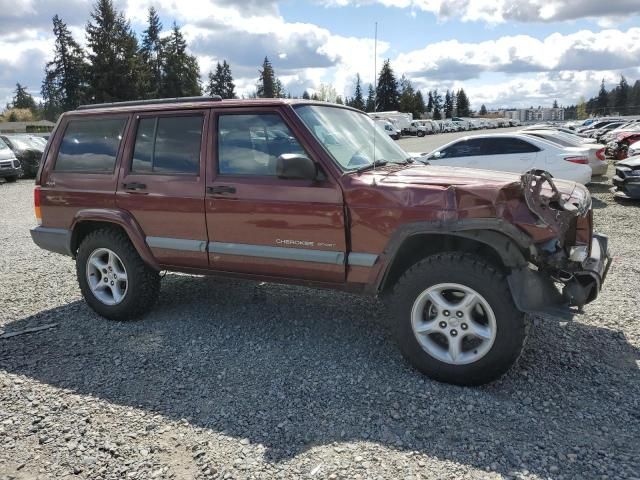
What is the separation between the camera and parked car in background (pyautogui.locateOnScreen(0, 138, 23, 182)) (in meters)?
18.7

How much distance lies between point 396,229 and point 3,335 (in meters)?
3.78

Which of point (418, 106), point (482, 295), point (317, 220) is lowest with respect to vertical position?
point (482, 295)

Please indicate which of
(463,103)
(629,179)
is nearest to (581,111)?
(463,103)

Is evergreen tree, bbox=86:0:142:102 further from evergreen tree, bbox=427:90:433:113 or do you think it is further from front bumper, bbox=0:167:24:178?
evergreen tree, bbox=427:90:433:113

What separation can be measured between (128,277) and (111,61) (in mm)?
54612

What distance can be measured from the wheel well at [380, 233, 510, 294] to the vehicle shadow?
720mm

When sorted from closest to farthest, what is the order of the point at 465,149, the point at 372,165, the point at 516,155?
the point at 372,165 → the point at 516,155 → the point at 465,149

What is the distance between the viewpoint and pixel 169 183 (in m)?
4.55

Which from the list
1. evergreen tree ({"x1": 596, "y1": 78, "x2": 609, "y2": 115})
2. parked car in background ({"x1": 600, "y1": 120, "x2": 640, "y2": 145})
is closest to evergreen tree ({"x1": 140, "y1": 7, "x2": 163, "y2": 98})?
parked car in background ({"x1": 600, "y1": 120, "x2": 640, "y2": 145})

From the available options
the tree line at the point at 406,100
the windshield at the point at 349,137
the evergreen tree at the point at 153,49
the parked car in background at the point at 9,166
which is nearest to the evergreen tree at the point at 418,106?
the tree line at the point at 406,100

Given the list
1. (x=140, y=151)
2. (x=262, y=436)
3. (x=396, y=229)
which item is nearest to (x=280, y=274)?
(x=396, y=229)

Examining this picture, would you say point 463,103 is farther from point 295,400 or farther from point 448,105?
point 295,400

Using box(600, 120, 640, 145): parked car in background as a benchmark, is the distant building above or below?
above

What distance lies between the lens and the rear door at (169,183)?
4.47 m
